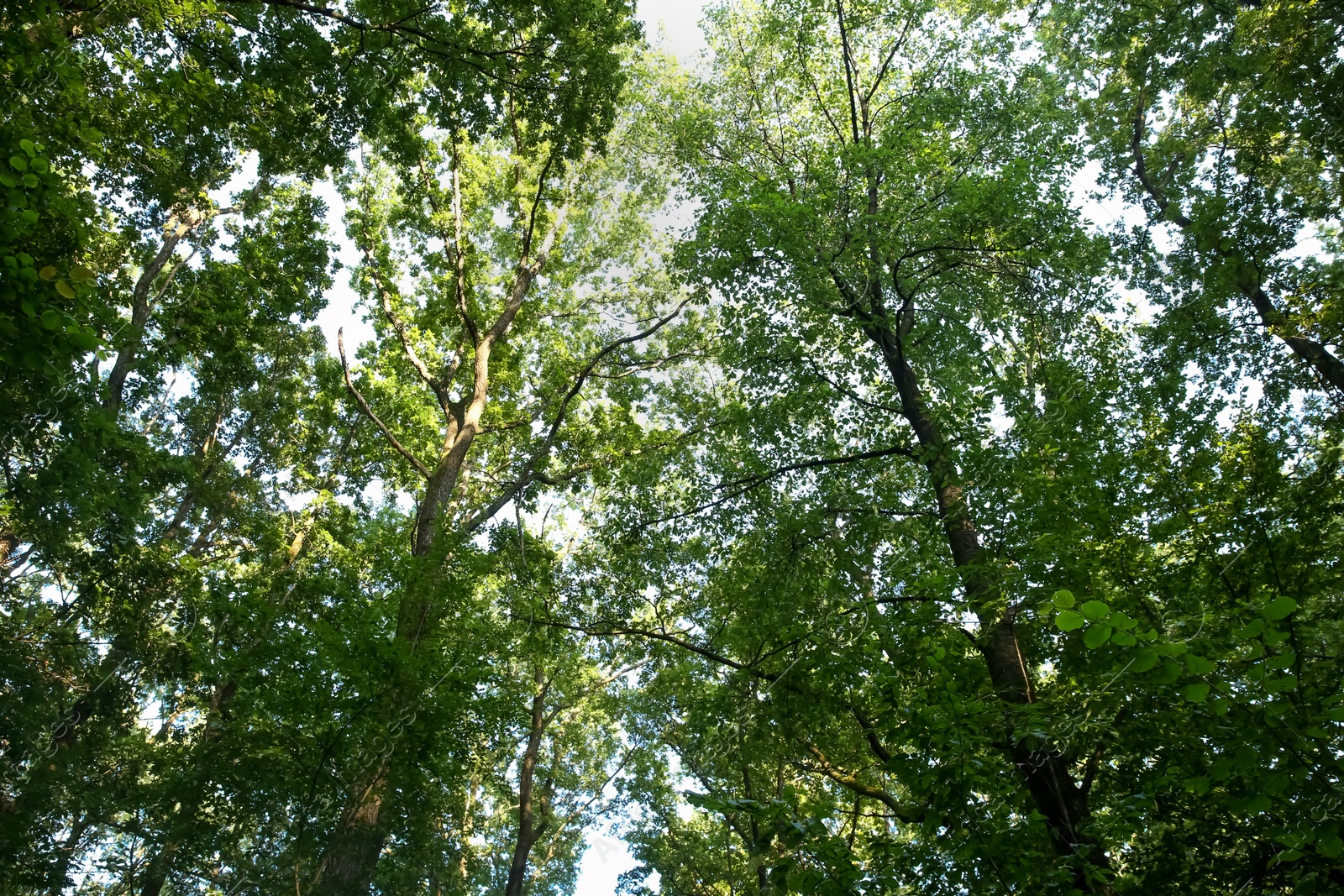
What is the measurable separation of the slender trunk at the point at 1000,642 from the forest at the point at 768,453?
44 millimetres

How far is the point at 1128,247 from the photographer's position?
10.7m

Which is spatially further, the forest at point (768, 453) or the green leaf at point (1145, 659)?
the forest at point (768, 453)

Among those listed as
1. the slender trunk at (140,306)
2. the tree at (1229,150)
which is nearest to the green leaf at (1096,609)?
the tree at (1229,150)

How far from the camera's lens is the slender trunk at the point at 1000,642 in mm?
4891

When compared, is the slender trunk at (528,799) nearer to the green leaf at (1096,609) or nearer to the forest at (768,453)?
the forest at (768,453)

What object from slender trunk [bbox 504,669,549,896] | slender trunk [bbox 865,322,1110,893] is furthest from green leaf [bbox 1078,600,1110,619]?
slender trunk [bbox 504,669,549,896]

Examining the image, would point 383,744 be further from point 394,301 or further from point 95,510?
point 394,301

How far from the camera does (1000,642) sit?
6277mm

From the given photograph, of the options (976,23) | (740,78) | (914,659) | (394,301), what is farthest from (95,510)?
(976,23)

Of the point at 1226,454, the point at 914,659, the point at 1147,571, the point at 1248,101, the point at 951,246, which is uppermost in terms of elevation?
the point at 1248,101

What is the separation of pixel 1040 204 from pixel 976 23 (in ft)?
13.1

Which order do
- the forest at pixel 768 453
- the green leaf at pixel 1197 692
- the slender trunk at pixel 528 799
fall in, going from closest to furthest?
1. the green leaf at pixel 1197 692
2. the forest at pixel 768 453
3. the slender trunk at pixel 528 799

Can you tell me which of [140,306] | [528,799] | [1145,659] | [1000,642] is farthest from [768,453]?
[528,799]

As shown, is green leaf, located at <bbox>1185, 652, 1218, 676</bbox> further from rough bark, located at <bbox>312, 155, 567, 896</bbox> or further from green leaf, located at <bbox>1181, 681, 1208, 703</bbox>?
rough bark, located at <bbox>312, 155, 567, 896</bbox>
